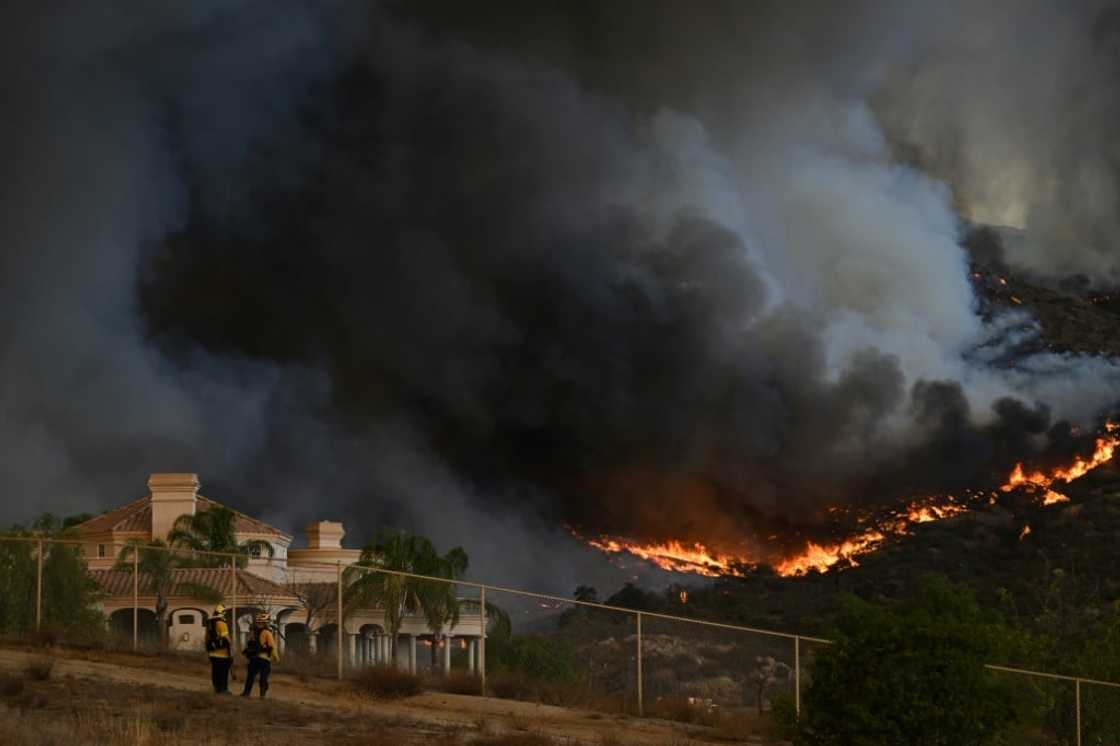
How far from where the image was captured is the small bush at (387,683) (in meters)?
32.9

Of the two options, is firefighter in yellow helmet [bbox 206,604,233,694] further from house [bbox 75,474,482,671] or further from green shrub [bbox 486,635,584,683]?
green shrub [bbox 486,635,584,683]

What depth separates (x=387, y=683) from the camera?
33.0 meters

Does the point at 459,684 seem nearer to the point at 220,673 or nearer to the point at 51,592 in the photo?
the point at 220,673

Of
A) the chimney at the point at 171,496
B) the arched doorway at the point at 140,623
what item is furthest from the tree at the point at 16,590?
the chimney at the point at 171,496

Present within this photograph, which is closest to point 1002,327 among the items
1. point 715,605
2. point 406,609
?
point 715,605

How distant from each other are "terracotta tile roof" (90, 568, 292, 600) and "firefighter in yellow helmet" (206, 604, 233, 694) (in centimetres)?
1549

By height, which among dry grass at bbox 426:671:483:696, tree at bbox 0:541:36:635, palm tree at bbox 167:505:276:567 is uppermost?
palm tree at bbox 167:505:276:567

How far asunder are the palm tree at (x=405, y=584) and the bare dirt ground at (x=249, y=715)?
16.4 ft

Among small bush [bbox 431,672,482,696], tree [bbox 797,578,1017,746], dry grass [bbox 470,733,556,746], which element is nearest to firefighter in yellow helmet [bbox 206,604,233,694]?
dry grass [bbox 470,733,556,746]

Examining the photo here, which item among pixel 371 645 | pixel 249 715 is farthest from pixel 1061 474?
pixel 249 715

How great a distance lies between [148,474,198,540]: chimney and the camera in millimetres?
73688

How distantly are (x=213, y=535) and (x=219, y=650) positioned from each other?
41454mm

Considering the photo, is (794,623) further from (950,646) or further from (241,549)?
(950,646)

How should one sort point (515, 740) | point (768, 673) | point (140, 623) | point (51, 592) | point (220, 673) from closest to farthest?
point (515, 740)
point (220, 673)
point (51, 592)
point (140, 623)
point (768, 673)
